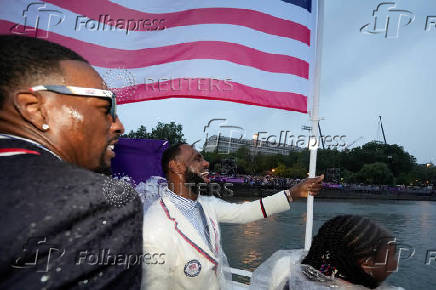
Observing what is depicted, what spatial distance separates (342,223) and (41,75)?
145 cm

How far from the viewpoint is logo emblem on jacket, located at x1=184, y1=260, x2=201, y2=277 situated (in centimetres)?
210

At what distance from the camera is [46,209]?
51cm

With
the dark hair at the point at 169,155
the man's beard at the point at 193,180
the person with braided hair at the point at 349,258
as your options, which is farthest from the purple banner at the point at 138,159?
the person with braided hair at the point at 349,258

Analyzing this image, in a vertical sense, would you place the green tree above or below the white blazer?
above

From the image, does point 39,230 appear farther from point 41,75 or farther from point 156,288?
point 156,288

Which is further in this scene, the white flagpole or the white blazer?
the white flagpole

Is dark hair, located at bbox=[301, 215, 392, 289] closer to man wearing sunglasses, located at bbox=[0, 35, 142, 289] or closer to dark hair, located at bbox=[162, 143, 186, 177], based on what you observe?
man wearing sunglasses, located at bbox=[0, 35, 142, 289]

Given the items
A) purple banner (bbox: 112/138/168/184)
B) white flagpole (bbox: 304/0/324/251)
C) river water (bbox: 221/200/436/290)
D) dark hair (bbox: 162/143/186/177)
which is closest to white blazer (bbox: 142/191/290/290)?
dark hair (bbox: 162/143/186/177)

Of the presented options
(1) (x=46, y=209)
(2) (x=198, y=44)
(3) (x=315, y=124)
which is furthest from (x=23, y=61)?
(2) (x=198, y=44)

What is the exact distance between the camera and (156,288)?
1.91m

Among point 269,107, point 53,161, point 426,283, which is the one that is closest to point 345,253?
point 53,161

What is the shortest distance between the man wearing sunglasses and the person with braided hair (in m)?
1.14

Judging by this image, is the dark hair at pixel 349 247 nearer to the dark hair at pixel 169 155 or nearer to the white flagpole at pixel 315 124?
the white flagpole at pixel 315 124

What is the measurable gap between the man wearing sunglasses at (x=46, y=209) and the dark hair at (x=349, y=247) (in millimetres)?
1152
